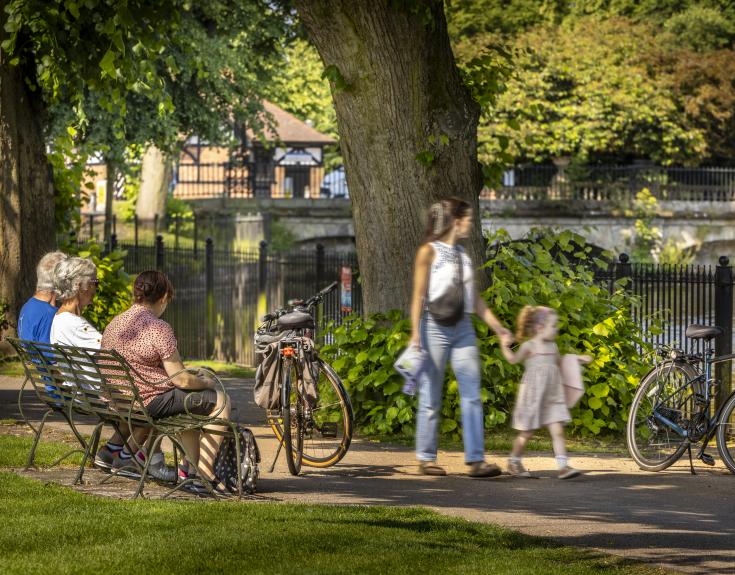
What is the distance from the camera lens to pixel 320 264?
59.7 ft

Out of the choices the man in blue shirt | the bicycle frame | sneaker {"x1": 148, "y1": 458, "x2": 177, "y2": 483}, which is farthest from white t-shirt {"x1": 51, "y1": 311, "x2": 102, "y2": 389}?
the bicycle frame

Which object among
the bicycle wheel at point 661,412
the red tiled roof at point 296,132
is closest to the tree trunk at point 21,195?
the bicycle wheel at point 661,412

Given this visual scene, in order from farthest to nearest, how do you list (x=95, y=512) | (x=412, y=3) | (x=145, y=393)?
(x=412, y=3), (x=145, y=393), (x=95, y=512)

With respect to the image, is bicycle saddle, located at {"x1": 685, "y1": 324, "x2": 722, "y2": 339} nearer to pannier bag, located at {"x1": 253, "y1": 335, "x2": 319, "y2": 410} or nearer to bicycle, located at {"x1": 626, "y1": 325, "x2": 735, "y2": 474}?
bicycle, located at {"x1": 626, "y1": 325, "x2": 735, "y2": 474}

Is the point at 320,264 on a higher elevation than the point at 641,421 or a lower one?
higher

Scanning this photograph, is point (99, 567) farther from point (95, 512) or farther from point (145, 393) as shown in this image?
point (145, 393)

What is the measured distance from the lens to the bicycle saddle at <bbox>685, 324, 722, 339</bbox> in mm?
9641

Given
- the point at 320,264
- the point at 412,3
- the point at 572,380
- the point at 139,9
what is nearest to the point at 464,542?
the point at 572,380

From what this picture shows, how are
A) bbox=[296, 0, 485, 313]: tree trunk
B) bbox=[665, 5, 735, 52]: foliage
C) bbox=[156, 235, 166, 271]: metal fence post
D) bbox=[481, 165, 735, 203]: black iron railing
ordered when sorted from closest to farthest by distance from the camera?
bbox=[296, 0, 485, 313]: tree trunk, bbox=[156, 235, 166, 271]: metal fence post, bbox=[481, 165, 735, 203]: black iron railing, bbox=[665, 5, 735, 52]: foliage

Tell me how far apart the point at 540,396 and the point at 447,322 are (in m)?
0.82

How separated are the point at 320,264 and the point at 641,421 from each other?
339 inches

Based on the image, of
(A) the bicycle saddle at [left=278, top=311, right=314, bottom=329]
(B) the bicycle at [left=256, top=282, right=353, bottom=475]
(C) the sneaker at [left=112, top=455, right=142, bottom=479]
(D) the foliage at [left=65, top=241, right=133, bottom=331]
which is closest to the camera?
(C) the sneaker at [left=112, top=455, right=142, bottom=479]

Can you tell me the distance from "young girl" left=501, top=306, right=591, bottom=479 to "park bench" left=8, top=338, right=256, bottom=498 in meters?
1.95

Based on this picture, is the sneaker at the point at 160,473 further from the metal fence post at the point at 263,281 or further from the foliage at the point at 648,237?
the foliage at the point at 648,237
